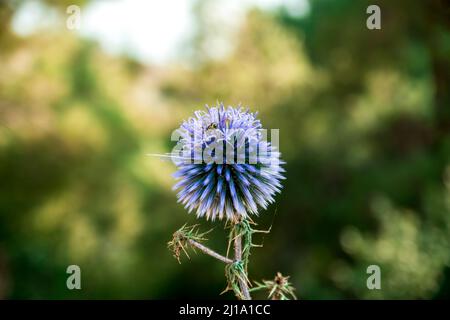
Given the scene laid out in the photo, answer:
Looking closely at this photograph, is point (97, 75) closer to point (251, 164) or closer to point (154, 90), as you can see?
point (154, 90)

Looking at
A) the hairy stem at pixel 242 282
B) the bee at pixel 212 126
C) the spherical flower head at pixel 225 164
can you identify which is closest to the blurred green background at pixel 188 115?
the spherical flower head at pixel 225 164

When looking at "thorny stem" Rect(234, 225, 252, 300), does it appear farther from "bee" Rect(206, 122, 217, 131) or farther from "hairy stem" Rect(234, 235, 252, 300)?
"bee" Rect(206, 122, 217, 131)

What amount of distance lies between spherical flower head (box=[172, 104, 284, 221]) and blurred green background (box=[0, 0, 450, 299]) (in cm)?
549

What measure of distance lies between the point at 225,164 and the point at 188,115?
20.7 feet

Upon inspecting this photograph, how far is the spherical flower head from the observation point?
2.37 metres

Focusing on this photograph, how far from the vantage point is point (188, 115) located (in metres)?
8.75

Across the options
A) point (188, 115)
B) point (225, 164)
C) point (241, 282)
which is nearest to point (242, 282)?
point (241, 282)

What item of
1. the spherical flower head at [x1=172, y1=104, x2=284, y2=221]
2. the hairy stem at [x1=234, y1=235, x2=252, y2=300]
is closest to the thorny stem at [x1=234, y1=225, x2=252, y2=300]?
the hairy stem at [x1=234, y1=235, x2=252, y2=300]

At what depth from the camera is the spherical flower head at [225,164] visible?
2.37 metres

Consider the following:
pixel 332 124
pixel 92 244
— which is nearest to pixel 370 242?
pixel 332 124

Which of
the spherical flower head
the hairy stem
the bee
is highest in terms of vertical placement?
the bee

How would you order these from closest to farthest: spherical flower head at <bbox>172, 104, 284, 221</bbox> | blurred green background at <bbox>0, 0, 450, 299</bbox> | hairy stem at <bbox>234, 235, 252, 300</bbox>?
hairy stem at <bbox>234, 235, 252, 300</bbox>
spherical flower head at <bbox>172, 104, 284, 221</bbox>
blurred green background at <bbox>0, 0, 450, 299</bbox>
